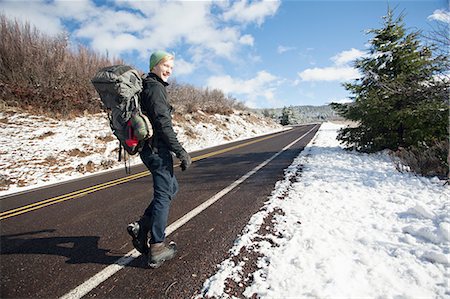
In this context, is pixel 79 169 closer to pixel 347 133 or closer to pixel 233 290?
pixel 233 290

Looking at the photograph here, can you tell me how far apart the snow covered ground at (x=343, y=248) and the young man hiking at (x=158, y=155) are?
0.71 metres

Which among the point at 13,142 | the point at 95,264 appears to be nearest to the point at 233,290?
the point at 95,264

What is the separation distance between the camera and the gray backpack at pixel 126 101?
7.58ft

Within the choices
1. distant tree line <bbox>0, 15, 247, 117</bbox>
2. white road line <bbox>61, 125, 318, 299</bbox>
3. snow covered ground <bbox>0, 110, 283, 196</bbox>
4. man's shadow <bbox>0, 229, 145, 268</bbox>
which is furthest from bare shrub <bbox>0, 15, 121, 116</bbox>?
white road line <bbox>61, 125, 318, 299</bbox>

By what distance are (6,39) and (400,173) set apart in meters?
17.1

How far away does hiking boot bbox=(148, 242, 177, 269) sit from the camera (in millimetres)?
2476

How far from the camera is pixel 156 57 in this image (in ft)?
8.36

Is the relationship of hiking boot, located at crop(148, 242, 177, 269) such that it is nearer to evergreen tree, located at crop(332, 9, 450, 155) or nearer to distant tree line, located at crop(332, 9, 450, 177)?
distant tree line, located at crop(332, 9, 450, 177)

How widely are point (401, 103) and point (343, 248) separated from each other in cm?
784

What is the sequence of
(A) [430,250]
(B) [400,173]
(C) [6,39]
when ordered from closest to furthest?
1. (A) [430,250]
2. (B) [400,173]
3. (C) [6,39]

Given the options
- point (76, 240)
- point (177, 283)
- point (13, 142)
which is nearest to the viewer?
point (177, 283)

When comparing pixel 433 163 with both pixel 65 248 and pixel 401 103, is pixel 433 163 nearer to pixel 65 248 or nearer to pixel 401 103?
pixel 401 103

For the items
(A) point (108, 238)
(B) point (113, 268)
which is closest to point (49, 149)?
(A) point (108, 238)

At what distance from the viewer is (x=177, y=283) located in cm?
225
